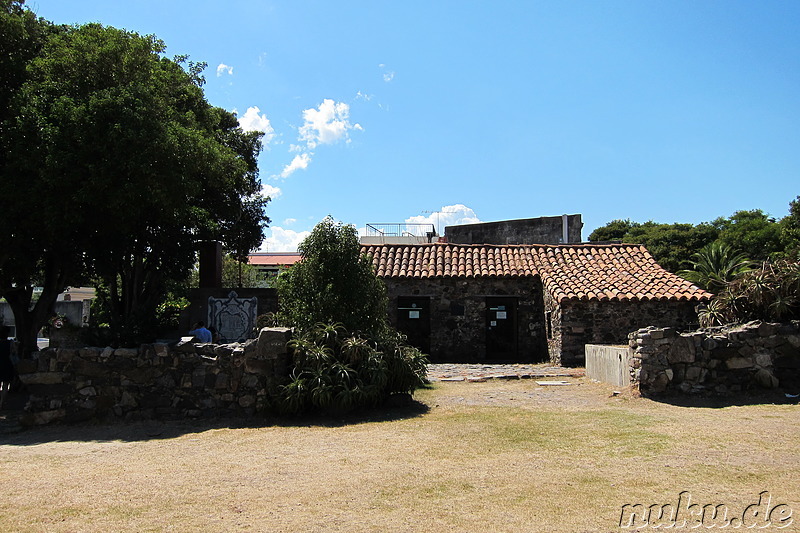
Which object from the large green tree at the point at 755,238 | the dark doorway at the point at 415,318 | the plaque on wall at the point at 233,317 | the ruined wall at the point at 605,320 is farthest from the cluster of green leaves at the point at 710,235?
the plaque on wall at the point at 233,317

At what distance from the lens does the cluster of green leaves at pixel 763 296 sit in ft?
34.7

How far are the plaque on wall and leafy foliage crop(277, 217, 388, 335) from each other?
5646 millimetres

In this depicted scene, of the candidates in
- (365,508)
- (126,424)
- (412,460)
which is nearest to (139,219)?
(126,424)

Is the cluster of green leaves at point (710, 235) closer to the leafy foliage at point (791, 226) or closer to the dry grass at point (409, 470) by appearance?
the leafy foliage at point (791, 226)

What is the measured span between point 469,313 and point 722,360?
29.1 feet

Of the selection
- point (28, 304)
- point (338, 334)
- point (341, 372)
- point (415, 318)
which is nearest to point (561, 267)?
point (415, 318)

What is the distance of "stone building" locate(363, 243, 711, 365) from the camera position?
55.9 feet

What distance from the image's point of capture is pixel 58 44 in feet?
35.5

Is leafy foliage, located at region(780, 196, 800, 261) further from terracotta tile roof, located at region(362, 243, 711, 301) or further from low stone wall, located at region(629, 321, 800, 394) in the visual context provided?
low stone wall, located at region(629, 321, 800, 394)

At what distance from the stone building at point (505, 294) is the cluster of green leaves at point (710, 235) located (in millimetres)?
16611

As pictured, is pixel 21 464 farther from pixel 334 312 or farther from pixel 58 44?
pixel 58 44

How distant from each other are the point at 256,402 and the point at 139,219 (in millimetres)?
5248

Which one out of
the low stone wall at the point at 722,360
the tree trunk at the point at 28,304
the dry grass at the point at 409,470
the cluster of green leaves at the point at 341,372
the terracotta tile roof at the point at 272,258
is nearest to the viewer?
the dry grass at the point at 409,470

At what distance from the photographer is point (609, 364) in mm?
12070
